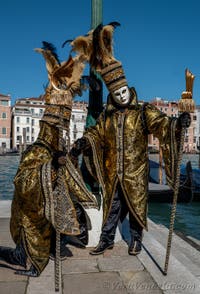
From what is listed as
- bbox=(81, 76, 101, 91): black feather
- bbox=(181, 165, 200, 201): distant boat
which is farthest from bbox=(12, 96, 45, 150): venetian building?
bbox=(81, 76, 101, 91): black feather

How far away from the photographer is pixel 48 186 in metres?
3.35

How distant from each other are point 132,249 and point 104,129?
4.57 feet

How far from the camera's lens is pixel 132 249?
4082mm

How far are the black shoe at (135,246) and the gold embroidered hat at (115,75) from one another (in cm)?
172

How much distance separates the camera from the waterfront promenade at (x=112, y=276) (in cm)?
311

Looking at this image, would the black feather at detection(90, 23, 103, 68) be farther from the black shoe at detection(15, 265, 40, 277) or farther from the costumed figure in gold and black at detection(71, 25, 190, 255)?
the black shoe at detection(15, 265, 40, 277)

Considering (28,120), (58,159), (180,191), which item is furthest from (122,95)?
(28,120)

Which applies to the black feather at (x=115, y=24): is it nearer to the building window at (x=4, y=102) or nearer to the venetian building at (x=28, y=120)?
the venetian building at (x=28, y=120)

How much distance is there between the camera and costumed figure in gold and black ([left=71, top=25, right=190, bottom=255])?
159 inches

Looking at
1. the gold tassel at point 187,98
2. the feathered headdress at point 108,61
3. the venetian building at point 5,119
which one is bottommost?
the gold tassel at point 187,98

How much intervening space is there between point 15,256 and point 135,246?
1.34m

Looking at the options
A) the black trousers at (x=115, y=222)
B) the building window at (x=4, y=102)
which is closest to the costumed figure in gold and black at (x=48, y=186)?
the black trousers at (x=115, y=222)

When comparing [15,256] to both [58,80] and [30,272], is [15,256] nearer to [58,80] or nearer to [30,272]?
[30,272]

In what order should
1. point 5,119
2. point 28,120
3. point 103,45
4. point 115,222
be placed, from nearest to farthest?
point 103,45, point 115,222, point 5,119, point 28,120
